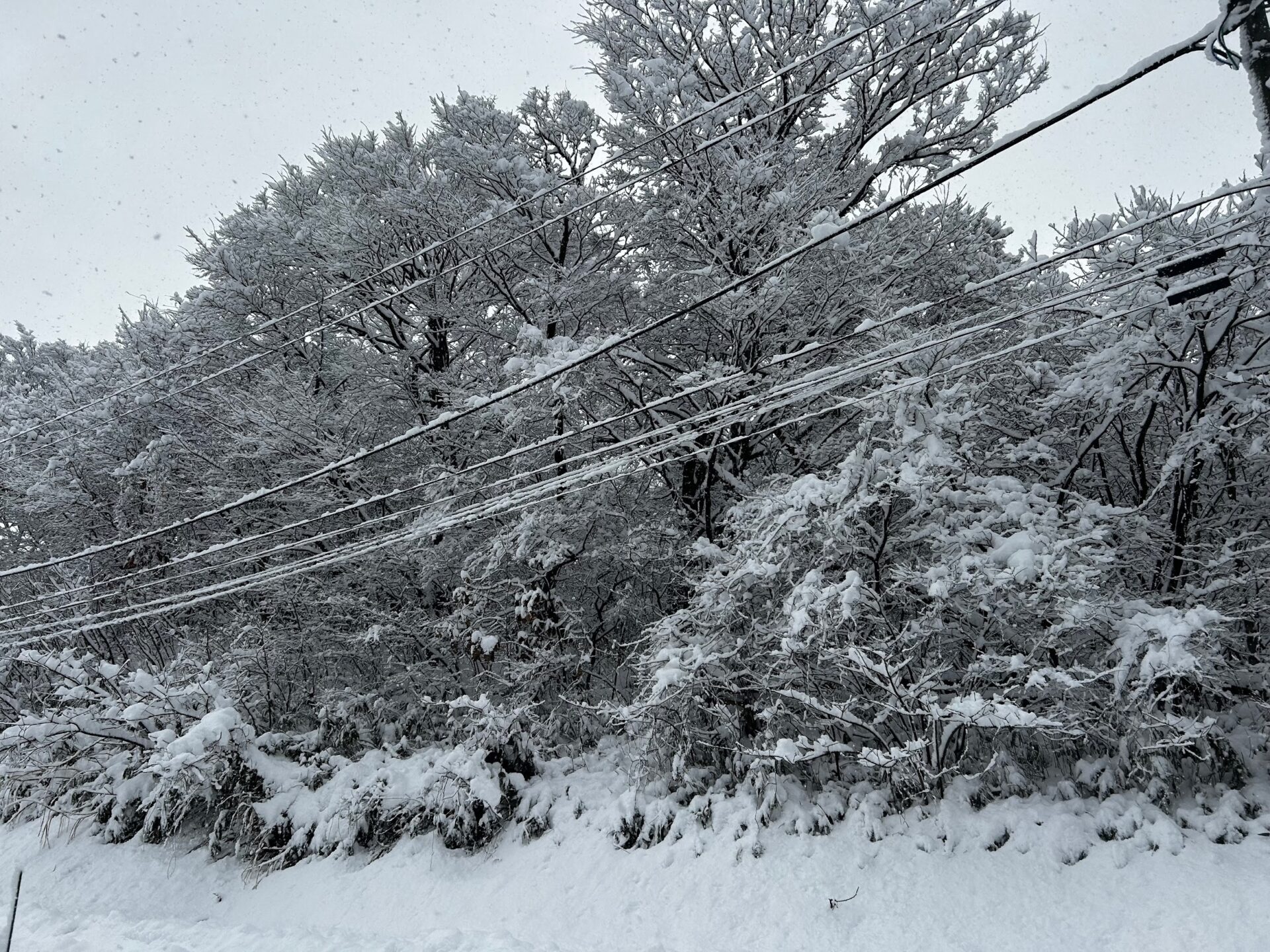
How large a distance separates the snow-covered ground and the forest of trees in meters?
0.53

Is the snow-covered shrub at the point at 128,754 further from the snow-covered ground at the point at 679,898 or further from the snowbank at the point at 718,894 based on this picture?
the snowbank at the point at 718,894

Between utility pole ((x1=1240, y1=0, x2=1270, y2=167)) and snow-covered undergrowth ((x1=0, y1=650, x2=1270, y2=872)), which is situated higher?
utility pole ((x1=1240, y1=0, x2=1270, y2=167))

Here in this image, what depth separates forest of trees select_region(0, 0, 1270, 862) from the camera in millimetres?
5648

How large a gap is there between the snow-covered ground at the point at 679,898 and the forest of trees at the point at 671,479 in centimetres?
53

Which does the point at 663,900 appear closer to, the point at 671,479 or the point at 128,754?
the point at 671,479

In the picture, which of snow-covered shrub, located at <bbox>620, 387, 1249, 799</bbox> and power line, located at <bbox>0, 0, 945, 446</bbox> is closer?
power line, located at <bbox>0, 0, 945, 446</bbox>

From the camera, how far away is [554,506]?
27.3 feet

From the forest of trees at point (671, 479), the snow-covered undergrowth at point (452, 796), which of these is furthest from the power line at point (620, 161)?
the snow-covered undergrowth at point (452, 796)

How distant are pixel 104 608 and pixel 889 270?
46.4 feet

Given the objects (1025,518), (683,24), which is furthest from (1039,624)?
(683,24)

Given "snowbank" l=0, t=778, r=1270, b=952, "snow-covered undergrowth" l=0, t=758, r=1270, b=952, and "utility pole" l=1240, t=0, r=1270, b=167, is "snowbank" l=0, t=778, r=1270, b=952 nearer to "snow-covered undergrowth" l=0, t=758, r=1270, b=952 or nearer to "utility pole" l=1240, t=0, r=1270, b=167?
"snow-covered undergrowth" l=0, t=758, r=1270, b=952

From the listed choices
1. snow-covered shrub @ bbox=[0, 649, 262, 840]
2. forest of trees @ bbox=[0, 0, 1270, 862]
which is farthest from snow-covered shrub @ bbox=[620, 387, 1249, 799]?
snow-covered shrub @ bbox=[0, 649, 262, 840]

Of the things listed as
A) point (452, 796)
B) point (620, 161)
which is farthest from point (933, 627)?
point (620, 161)

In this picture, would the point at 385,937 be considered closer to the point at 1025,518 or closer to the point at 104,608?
the point at 1025,518
